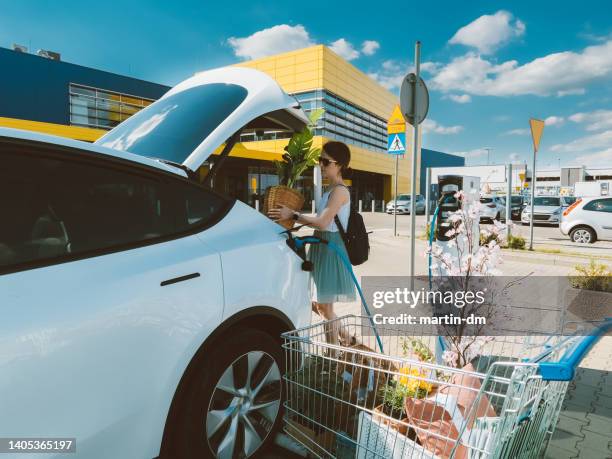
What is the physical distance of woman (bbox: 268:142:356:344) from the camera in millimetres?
3244

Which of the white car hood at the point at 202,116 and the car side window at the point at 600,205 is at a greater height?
the white car hood at the point at 202,116

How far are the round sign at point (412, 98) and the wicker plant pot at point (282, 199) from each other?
2.07m

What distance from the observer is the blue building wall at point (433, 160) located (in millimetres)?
62306

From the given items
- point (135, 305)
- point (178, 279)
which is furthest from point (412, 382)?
point (135, 305)

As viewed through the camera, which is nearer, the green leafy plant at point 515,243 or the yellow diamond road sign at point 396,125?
the yellow diamond road sign at point 396,125

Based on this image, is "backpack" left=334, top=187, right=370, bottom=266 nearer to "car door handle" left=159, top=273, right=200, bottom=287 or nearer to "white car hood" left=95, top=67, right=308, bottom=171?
"white car hood" left=95, top=67, right=308, bottom=171

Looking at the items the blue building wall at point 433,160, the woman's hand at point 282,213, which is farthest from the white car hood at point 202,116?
the blue building wall at point 433,160

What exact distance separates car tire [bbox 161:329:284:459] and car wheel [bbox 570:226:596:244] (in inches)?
572

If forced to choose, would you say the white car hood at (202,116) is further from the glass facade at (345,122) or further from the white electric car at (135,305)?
the glass facade at (345,122)

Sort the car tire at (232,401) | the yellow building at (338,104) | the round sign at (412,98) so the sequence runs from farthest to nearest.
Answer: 1. the yellow building at (338,104)
2. the round sign at (412,98)
3. the car tire at (232,401)

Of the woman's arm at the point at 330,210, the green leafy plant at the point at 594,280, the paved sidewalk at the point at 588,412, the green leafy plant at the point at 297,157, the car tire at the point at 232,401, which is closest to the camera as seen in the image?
the car tire at the point at 232,401

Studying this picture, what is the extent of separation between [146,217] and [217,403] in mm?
919

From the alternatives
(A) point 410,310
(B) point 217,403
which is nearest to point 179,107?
(B) point 217,403

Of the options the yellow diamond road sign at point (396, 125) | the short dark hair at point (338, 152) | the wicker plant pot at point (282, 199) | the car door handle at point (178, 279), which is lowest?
the car door handle at point (178, 279)
